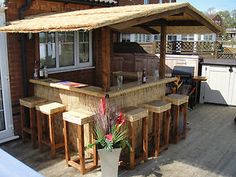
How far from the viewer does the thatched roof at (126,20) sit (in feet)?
11.8

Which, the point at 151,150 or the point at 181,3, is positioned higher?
the point at 181,3

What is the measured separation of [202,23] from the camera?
5.02 metres

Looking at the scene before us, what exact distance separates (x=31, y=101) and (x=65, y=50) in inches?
74.4

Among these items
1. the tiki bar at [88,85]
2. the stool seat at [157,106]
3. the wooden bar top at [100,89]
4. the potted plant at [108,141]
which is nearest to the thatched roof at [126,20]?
the tiki bar at [88,85]

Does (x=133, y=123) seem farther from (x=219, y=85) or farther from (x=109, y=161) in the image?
(x=219, y=85)

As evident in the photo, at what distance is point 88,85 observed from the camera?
5105 millimetres

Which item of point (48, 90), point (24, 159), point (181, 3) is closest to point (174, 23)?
point (181, 3)

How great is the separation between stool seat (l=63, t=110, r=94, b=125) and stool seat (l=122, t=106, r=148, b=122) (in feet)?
1.79

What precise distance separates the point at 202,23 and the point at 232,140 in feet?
8.07

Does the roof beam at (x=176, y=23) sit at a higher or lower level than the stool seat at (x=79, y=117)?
higher

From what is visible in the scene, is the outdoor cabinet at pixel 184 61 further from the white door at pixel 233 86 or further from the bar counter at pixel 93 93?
the bar counter at pixel 93 93

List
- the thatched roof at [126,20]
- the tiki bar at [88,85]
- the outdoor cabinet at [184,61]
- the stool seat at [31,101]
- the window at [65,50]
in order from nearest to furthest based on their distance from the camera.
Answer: the thatched roof at [126,20], the tiki bar at [88,85], the stool seat at [31,101], the window at [65,50], the outdoor cabinet at [184,61]

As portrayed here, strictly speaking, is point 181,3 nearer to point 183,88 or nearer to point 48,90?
point 48,90

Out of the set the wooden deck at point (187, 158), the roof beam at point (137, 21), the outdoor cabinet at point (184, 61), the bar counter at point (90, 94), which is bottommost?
the wooden deck at point (187, 158)
